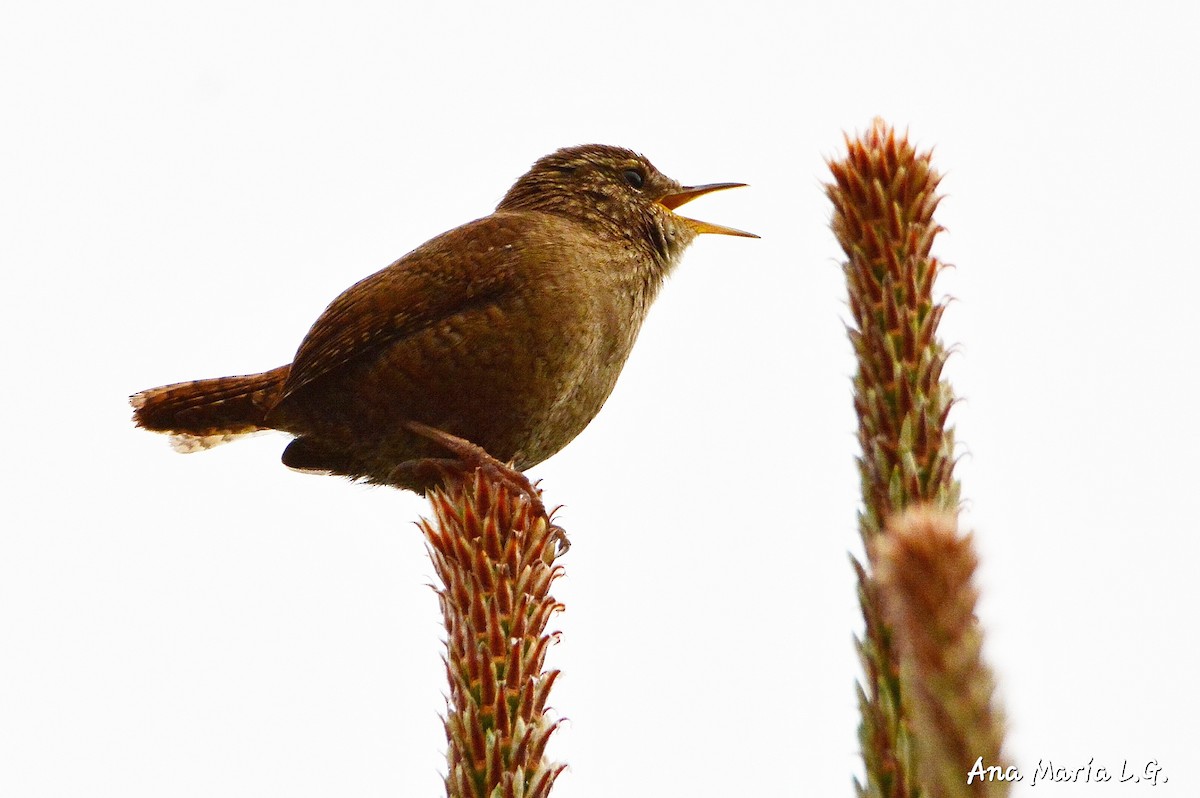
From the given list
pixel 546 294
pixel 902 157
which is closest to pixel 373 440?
pixel 546 294

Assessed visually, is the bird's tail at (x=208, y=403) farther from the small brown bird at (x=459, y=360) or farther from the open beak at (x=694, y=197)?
the open beak at (x=694, y=197)

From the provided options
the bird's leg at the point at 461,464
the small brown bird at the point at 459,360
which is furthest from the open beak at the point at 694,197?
the bird's leg at the point at 461,464

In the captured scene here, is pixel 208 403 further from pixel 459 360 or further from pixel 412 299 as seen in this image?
pixel 459 360

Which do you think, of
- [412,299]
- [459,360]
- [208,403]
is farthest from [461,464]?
[208,403]

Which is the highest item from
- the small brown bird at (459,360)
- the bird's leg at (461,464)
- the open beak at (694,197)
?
the open beak at (694,197)

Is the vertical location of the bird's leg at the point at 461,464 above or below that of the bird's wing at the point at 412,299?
below
